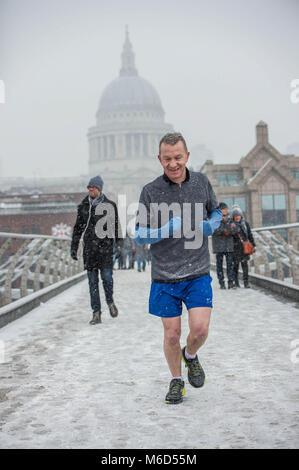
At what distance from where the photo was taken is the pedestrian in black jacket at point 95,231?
7891 millimetres

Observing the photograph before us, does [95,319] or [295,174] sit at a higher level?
[295,174]

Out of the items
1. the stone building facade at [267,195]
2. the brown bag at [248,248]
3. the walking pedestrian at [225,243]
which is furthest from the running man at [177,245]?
the stone building facade at [267,195]

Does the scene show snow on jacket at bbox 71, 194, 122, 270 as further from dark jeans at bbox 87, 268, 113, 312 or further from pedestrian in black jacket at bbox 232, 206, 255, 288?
pedestrian in black jacket at bbox 232, 206, 255, 288

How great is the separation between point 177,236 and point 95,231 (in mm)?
4019

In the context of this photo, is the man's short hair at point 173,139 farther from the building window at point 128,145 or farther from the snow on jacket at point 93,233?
Answer: the building window at point 128,145

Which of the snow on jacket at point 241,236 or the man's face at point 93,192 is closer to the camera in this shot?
the man's face at point 93,192

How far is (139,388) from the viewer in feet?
15.1

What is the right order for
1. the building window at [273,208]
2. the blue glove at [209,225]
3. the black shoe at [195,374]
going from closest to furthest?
the blue glove at [209,225] < the black shoe at [195,374] < the building window at [273,208]

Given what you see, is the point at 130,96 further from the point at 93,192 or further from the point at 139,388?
the point at 139,388

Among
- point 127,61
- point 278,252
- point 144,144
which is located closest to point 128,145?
point 144,144

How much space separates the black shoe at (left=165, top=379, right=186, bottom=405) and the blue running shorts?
49cm

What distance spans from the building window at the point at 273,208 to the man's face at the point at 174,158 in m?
52.5

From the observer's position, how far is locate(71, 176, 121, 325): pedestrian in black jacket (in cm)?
789

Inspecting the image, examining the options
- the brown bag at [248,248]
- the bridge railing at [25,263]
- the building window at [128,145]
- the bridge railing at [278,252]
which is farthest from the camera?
the building window at [128,145]
